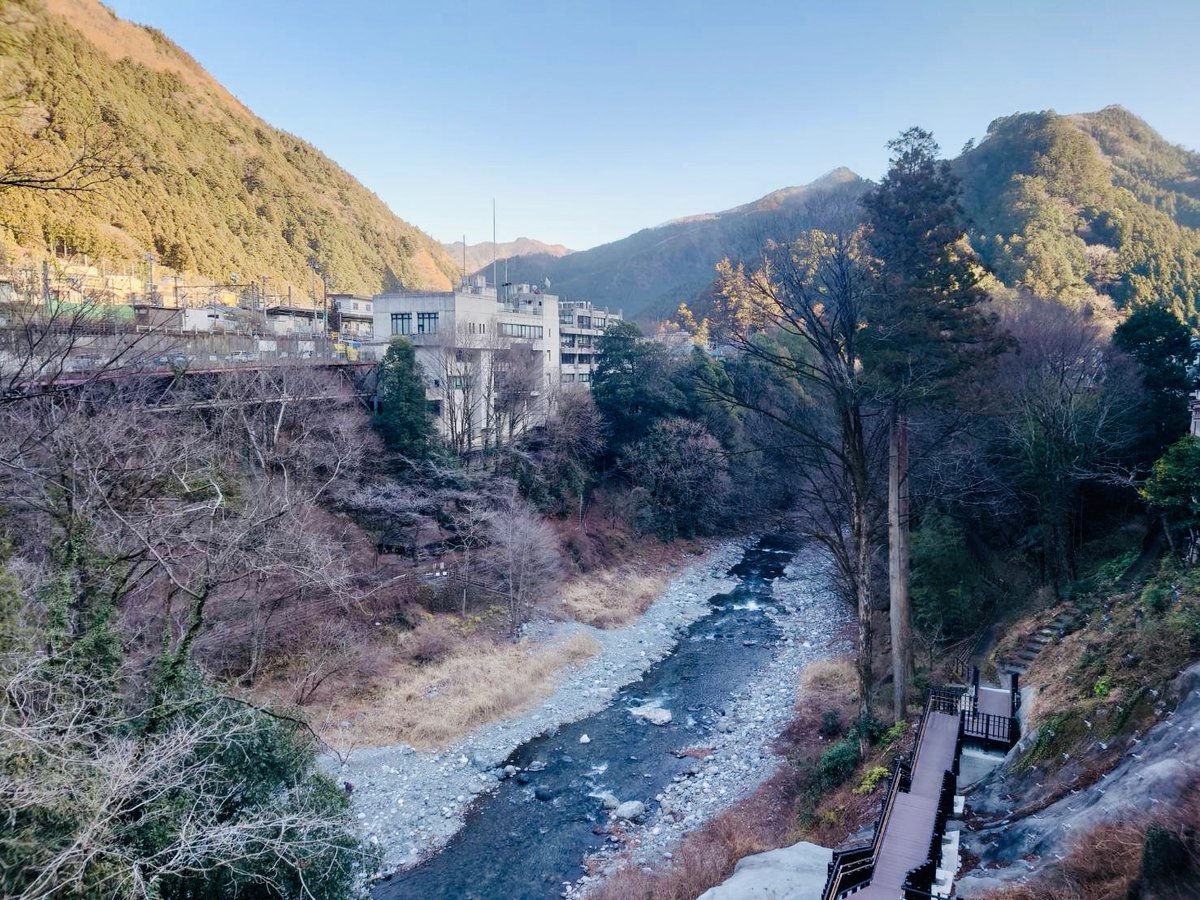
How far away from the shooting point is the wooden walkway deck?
21.0 feet

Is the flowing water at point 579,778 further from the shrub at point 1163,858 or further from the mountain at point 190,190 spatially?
the mountain at point 190,190

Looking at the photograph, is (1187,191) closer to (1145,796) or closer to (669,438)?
(669,438)

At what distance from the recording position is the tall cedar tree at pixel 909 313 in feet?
32.1

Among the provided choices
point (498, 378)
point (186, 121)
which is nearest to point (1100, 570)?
point (498, 378)

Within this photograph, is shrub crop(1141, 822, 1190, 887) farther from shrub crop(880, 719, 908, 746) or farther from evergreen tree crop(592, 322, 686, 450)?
evergreen tree crop(592, 322, 686, 450)

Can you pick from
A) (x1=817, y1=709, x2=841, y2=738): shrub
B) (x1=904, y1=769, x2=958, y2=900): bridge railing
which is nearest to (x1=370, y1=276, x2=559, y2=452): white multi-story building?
(x1=817, y1=709, x2=841, y2=738): shrub

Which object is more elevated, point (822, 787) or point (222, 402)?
point (222, 402)

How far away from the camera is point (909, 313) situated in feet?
36.4

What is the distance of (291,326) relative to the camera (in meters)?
33.7

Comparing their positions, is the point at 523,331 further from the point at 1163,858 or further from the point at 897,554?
the point at 1163,858

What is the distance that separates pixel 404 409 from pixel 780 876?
1814cm

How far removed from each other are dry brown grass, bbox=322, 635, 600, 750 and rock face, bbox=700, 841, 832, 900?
320 inches

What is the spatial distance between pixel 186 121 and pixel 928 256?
60923mm

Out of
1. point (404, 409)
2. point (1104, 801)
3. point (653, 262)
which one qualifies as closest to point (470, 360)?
point (404, 409)
